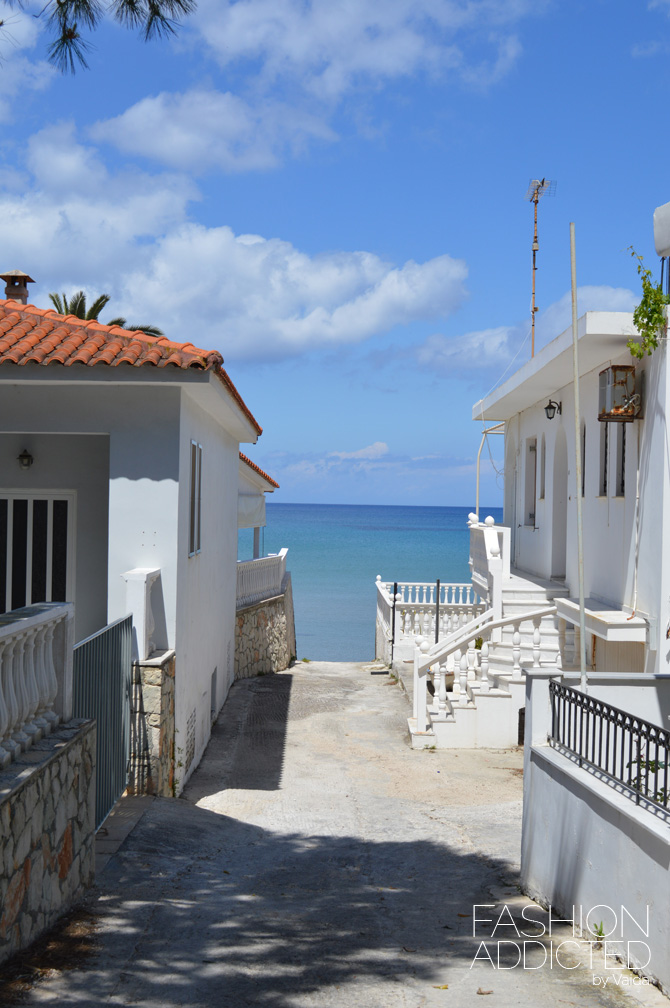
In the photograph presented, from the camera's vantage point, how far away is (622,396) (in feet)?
37.8

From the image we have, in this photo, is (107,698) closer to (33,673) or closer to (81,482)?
(33,673)

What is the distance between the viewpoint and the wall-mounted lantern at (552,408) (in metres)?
16.7

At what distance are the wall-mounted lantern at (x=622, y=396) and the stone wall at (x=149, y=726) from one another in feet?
20.9

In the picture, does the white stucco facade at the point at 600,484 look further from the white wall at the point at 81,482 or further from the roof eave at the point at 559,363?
the white wall at the point at 81,482

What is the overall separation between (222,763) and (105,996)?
777 centimetres

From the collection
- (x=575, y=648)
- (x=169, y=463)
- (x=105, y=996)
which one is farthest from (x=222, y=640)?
(x=105, y=996)

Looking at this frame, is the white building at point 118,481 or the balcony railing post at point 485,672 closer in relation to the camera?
the white building at point 118,481

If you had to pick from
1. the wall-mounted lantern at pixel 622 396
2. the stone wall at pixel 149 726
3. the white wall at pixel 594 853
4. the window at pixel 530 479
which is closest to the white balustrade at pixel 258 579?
the window at pixel 530 479

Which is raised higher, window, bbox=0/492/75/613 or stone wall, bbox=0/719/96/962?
window, bbox=0/492/75/613

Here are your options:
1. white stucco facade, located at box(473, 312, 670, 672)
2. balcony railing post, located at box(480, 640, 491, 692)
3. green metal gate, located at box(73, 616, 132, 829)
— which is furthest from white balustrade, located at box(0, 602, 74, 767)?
balcony railing post, located at box(480, 640, 491, 692)

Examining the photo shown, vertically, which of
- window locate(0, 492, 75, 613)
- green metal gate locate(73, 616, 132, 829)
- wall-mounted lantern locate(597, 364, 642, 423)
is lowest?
green metal gate locate(73, 616, 132, 829)

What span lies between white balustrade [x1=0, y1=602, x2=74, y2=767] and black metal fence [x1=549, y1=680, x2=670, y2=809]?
3470 millimetres

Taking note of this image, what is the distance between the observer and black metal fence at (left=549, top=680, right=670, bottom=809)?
16.9ft

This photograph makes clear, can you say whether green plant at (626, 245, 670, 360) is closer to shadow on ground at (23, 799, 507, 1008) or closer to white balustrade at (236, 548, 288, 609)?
shadow on ground at (23, 799, 507, 1008)
